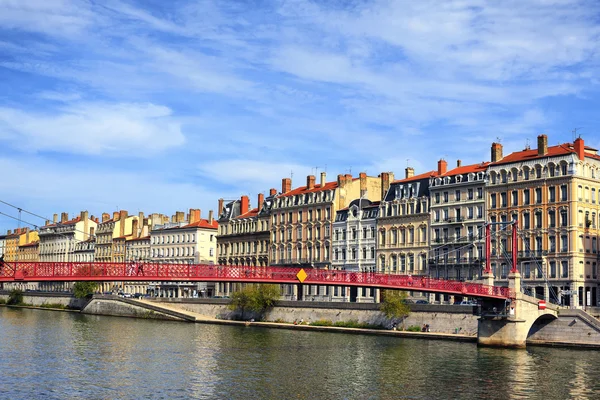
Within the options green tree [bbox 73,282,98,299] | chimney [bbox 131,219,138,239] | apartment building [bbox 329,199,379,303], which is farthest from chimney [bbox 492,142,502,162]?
chimney [bbox 131,219,138,239]

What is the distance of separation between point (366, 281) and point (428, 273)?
100 feet

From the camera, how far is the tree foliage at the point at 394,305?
261 feet

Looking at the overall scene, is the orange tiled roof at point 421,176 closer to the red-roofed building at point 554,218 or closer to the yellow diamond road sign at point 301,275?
the red-roofed building at point 554,218

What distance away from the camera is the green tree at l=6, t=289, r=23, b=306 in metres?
141

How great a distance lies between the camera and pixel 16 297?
14162 centimetres

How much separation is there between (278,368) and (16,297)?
328 feet

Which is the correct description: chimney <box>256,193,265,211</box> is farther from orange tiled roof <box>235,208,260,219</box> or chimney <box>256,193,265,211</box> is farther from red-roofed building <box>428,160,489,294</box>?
red-roofed building <box>428,160,489,294</box>

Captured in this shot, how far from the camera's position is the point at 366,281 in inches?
2579

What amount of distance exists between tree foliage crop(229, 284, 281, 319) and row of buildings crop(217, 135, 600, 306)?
11.5 meters

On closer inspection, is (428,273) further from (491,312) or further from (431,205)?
(491,312)

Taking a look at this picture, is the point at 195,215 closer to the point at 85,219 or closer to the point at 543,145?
the point at 85,219

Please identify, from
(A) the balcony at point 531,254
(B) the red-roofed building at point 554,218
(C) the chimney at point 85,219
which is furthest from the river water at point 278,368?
(C) the chimney at point 85,219

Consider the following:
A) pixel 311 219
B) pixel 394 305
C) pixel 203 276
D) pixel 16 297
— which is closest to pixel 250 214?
pixel 311 219

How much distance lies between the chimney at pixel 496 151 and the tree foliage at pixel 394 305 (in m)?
19.7
